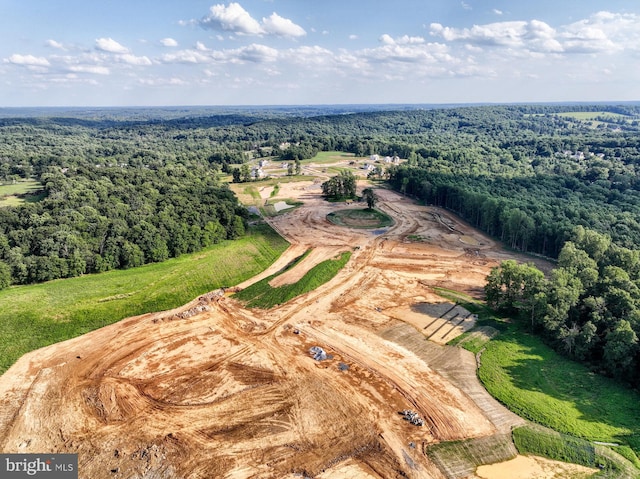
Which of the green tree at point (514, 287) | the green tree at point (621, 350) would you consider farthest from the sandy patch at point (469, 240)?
the green tree at point (621, 350)

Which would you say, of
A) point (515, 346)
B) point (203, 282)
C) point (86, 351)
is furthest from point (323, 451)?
point (203, 282)

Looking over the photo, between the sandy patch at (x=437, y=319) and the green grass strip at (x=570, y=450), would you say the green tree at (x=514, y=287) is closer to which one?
the sandy patch at (x=437, y=319)

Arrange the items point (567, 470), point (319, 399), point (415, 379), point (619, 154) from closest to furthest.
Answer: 1. point (567, 470)
2. point (319, 399)
3. point (415, 379)
4. point (619, 154)

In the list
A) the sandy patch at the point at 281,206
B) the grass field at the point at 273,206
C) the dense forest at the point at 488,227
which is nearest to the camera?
the dense forest at the point at 488,227

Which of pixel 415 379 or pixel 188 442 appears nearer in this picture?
pixel 188 442

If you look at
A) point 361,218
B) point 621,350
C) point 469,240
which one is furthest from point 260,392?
point 361,218

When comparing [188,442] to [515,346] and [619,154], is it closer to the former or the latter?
[515,346]

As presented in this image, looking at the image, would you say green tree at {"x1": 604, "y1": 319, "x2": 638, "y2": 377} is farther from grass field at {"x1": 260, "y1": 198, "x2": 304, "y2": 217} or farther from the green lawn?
grass field at {"x1": 260, "y1": 198, "x2": 304, "y2": 217}
